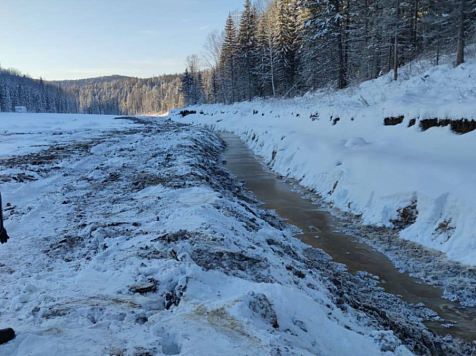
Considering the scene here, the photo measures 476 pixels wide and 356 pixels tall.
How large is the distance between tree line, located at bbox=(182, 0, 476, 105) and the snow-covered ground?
1585 centimetres

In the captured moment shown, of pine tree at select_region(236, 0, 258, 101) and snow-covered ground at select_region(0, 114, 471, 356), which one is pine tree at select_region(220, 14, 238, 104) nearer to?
pine tree at select_region(236, 0, 258, 101)

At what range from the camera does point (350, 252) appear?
6.10 metres

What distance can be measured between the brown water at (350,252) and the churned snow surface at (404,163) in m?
0.80

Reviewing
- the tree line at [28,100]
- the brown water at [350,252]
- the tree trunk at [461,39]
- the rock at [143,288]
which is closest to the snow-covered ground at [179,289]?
the rock at [143,288]

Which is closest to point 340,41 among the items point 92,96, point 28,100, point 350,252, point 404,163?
point 404,163

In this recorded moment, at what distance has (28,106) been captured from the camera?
105000 millimetres

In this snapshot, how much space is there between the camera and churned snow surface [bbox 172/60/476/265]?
233 inches

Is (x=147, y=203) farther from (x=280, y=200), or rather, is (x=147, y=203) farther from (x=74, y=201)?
(x=280, y=200)

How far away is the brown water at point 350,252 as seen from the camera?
4121 mm

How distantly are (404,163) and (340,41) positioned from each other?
64.1 feet

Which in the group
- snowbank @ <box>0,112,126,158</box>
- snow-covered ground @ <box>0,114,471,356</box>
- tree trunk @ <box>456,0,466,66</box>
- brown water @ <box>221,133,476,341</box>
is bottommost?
brown water @ <box>221,133,476,341</box>

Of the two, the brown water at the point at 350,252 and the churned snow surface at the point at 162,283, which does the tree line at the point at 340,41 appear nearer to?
the brown water at the point at 350,252

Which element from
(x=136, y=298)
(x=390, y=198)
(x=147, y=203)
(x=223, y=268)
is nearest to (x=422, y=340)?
(x=223, y=268)

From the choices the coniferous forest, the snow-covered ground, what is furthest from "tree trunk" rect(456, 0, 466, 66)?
the snow-covered ground
